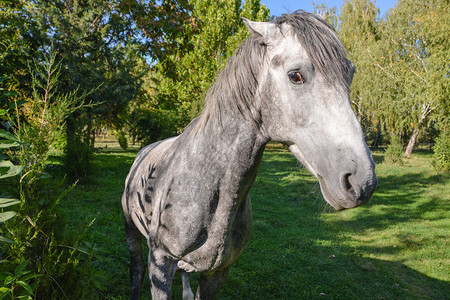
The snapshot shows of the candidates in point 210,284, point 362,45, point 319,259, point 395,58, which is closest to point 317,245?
point 319,259

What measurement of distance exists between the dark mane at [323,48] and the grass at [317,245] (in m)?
0.73

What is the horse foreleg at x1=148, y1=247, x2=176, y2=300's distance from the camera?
1.88 meters

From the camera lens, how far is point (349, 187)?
3.81 feet

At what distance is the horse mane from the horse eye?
82 mm

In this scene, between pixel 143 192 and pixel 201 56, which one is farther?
pixel 201 56

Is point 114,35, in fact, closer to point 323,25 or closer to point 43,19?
point 43,19

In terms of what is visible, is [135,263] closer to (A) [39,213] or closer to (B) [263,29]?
(A) [39,213]

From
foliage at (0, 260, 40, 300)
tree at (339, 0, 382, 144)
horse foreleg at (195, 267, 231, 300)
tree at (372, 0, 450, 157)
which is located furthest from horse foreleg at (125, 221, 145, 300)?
tree at (339, 0, 382, 144)

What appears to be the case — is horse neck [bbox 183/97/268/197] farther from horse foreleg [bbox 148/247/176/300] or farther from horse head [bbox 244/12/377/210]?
horse foreleg [bbox 148/247/176/300]

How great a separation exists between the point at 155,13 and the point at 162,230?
12.2 m

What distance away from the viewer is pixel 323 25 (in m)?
1.40

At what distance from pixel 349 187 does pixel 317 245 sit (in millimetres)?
5317

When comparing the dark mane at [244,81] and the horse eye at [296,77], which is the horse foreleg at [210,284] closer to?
the dark mane at [244,81]

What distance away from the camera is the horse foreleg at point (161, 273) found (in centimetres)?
188
